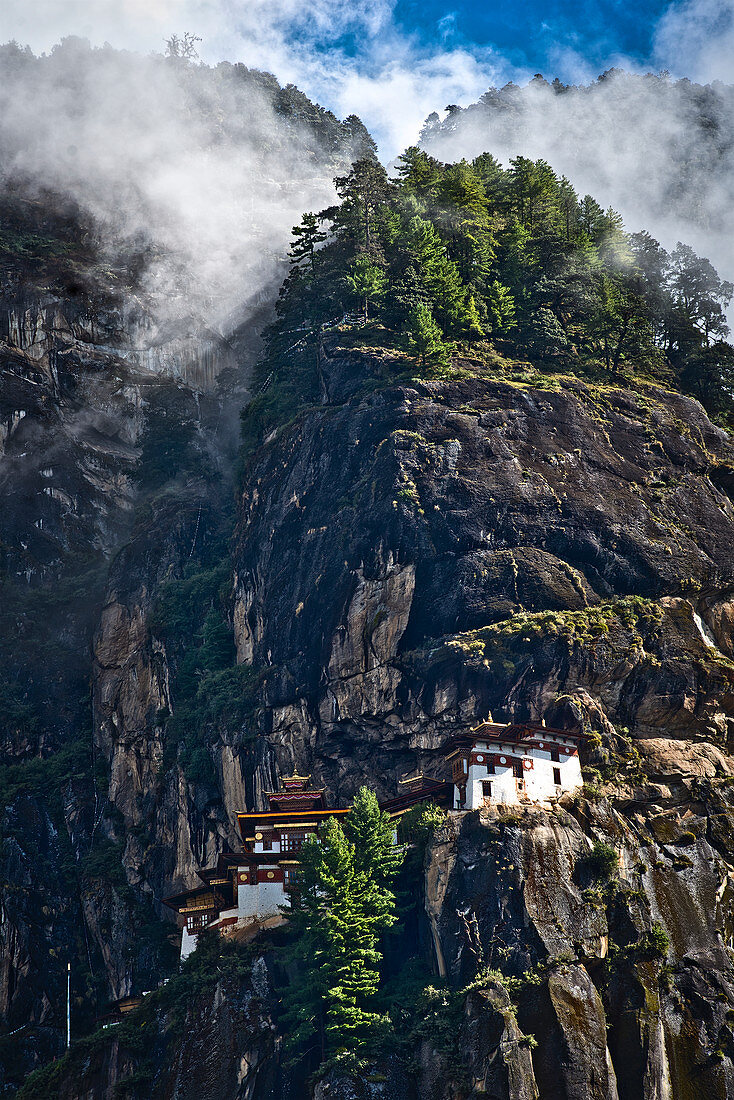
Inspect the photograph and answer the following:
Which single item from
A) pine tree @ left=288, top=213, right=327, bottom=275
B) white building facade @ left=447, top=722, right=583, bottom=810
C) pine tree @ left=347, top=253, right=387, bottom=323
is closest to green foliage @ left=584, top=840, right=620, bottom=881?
white building facade @ left=447, top=722, right=583, bottom=810

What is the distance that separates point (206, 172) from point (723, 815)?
71.8 m

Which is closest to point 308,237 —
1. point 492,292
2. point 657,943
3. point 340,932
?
point 492,292

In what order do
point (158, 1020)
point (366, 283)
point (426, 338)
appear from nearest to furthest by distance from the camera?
point (158, 1020) < point (426, 338) < point (366, 283)

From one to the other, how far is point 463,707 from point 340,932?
1215 centimetres

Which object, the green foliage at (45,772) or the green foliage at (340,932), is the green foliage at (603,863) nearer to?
the green foliage at (340,932)

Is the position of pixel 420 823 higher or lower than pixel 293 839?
higher

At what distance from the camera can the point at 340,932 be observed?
46188mm

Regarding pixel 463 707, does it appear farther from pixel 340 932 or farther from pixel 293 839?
pixel 340 932

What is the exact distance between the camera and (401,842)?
1981 inches

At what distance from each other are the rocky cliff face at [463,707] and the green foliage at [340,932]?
157 cm

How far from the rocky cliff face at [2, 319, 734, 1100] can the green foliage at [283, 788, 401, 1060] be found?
1.57 meters

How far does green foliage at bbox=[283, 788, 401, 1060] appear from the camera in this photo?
4491cm

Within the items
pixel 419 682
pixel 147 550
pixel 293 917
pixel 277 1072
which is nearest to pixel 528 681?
pixel 419 682

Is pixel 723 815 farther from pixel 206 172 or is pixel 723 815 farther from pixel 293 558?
pixel 206 172
